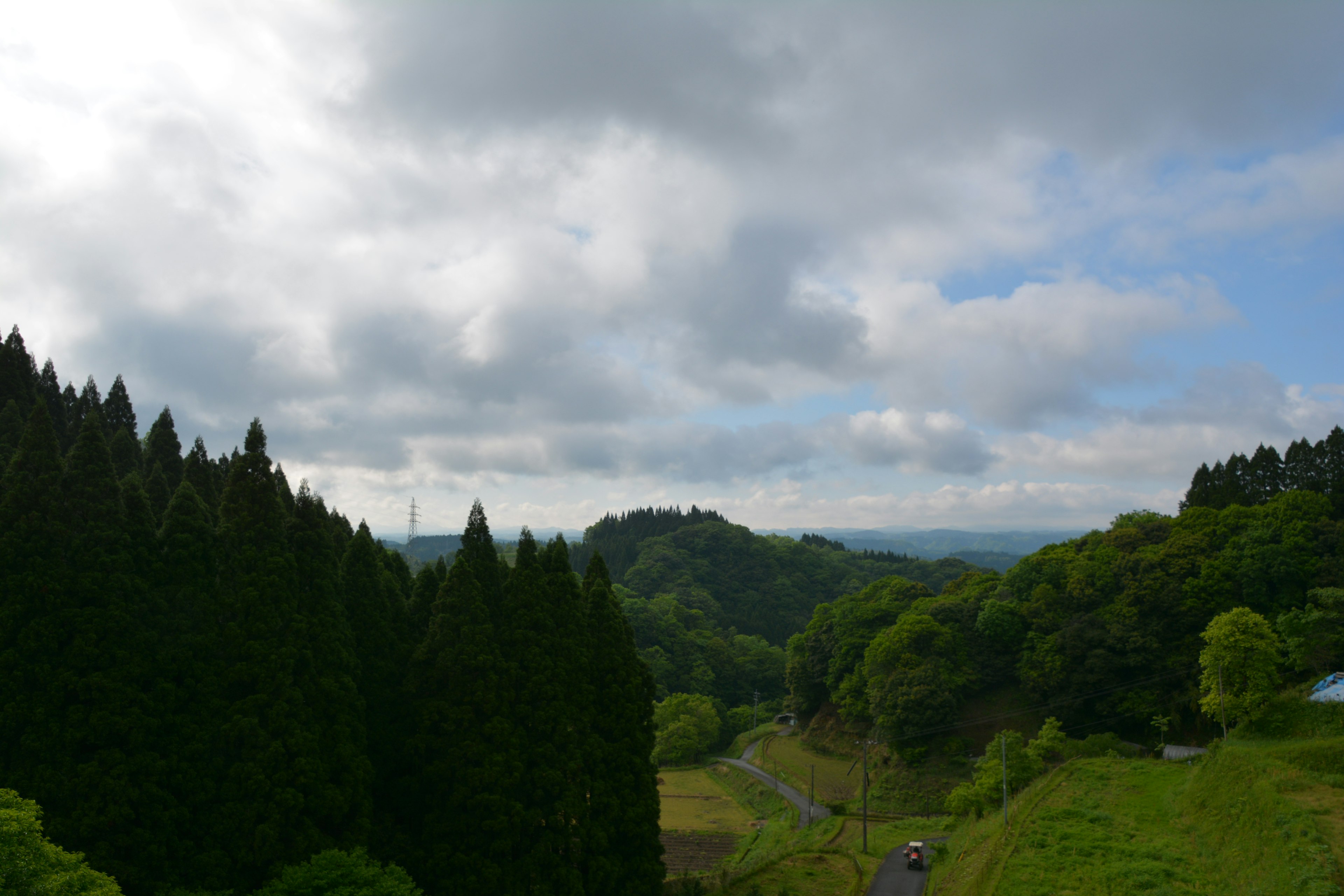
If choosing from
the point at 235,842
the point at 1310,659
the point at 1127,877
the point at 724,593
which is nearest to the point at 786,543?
the point at 724,593

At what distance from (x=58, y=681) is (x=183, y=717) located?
2.90 metres

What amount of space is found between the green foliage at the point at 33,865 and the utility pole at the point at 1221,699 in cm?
4741

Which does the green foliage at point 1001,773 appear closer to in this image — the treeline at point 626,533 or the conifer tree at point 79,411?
the conifer tree at point 79,411

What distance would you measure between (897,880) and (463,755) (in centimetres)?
2358

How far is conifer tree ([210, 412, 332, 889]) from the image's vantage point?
18.0m

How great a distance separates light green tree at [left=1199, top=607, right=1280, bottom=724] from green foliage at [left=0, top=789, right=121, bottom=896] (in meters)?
48.1

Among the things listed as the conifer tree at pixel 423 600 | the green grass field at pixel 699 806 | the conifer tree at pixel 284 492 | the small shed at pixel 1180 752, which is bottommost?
the green grass field at pixel 699 806

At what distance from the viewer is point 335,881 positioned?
1731cm

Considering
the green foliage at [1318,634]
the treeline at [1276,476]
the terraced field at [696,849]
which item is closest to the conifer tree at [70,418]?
the terraced field at [696,849]

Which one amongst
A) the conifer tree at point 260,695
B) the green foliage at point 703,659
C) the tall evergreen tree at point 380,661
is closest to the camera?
the conifer tree at point 260,695

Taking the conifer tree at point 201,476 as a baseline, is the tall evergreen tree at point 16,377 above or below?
above

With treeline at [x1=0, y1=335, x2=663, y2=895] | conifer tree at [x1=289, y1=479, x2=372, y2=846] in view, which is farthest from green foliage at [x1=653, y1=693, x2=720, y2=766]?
conifer tree at [x1=289, y1=479, x2=372, y2=846]

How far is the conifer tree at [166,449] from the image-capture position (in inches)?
1203

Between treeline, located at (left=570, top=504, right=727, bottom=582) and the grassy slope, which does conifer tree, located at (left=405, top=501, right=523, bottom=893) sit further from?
treeline, located at (left=570, top=504, right=727, bottom=582)
